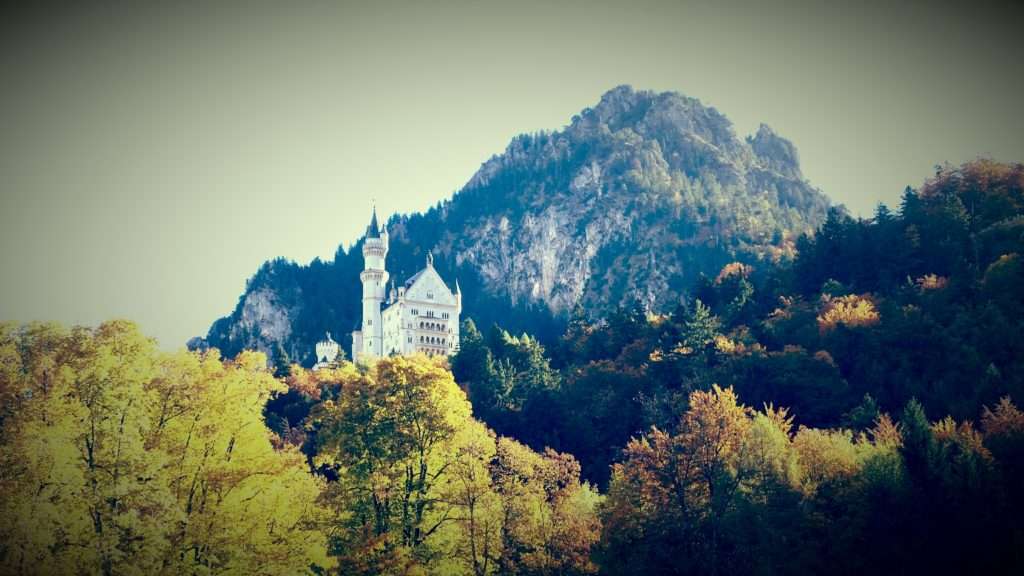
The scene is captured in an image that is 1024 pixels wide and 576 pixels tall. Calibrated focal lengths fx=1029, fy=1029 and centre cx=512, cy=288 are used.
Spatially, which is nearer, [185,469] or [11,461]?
[11,461]

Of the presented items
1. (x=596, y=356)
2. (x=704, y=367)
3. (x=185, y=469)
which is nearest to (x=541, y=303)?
(x=596, y=356)

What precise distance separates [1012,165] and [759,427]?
174 ft

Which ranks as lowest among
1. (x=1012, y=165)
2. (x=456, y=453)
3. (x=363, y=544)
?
(x=363, y=544)

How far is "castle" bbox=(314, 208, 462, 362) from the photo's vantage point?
133875mm

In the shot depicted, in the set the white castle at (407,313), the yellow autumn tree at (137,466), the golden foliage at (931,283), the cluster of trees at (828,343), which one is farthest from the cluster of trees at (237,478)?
the white castle at (407,313)

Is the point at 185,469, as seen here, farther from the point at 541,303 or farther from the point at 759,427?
the point at 541,303

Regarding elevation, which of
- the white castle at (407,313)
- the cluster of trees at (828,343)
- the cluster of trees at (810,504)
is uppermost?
the white castle at (407,313)

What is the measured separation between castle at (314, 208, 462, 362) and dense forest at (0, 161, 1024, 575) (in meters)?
54.4

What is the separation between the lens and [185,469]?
35.8 metres

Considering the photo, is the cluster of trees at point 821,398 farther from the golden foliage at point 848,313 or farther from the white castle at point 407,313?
the white castle at point 407,313

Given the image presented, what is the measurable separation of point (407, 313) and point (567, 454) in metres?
81.1

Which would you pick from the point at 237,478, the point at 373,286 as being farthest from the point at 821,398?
the point at 373,286

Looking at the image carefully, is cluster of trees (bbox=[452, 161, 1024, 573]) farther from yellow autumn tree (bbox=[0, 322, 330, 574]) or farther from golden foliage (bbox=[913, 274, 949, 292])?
yellow autumn tree (bbox=[0, 322, 330, 574])

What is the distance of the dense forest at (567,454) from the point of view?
109 ft
